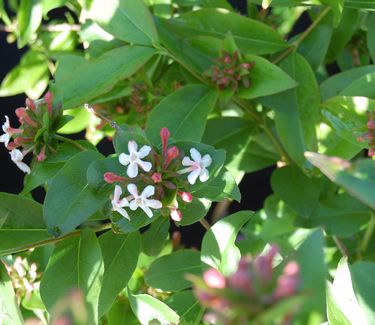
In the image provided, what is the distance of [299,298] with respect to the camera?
0.38 metres

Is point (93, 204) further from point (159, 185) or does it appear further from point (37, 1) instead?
point (37, 1)

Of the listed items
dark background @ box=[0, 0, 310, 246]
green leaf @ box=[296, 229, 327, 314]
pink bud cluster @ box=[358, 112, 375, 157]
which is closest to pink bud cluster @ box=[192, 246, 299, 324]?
green leaf @ box=[296, 229, 327, 314]

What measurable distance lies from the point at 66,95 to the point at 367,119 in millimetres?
440

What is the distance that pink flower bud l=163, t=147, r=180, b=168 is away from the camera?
79 cm

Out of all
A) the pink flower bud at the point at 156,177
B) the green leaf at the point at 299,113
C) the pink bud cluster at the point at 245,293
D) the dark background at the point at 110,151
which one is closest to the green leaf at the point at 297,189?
the green leaf at the point at 299,113

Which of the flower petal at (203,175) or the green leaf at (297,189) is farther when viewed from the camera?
the green leaf at (297,189)

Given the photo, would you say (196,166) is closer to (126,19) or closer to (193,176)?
(193,176)

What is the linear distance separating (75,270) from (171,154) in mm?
219

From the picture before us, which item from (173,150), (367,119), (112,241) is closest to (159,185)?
(173,150)

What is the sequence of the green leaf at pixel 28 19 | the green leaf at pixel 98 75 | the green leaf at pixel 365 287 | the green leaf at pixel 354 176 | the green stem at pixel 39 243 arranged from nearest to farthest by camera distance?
the green leaf at pixel 354 176, the green leaf at pixel 365 287, the green stem at pixel 39 243, the green leaf at pixel 98 75, the green leaf at pixel 28 19

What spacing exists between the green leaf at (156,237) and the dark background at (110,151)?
2.62 ft

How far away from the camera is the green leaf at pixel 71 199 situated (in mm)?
820

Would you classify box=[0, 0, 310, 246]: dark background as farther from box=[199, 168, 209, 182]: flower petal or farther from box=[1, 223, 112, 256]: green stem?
box=[199, 168, 209, 182]: flower petal

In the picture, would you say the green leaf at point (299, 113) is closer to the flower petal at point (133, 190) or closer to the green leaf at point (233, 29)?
the green leaf at point (233, 29)
